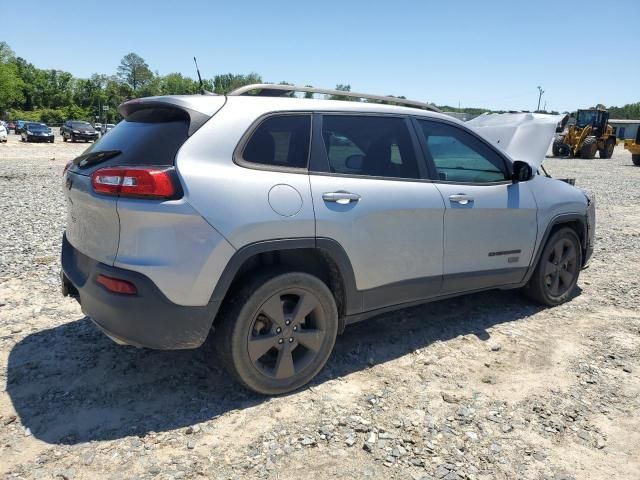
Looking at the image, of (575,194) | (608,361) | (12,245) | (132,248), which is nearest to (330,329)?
(132,248)

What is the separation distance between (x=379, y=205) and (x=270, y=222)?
82 centimetres

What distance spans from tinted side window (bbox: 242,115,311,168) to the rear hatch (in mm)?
293

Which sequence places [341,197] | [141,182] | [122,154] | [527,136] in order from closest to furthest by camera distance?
[141,182] → [122,154] → [341,197] → [527,136]

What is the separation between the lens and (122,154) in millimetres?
2812

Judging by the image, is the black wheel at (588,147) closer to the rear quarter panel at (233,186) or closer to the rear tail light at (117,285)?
the rear quarter panel at (233,186)

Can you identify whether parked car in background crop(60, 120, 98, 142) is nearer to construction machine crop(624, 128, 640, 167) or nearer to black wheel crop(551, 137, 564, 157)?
black wheel crop(551, 137, 564, 157)

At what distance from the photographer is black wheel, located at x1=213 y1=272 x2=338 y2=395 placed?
9.22 feet

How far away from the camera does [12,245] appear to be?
6074 millimetres

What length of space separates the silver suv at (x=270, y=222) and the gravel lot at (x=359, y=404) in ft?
1.26

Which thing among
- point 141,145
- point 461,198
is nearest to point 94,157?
point 141,145

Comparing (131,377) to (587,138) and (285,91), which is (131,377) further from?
(587,138)

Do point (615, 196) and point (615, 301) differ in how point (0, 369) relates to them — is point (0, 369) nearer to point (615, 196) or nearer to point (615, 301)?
point (615, 301)

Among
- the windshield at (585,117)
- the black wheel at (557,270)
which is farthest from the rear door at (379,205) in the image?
the windshield at (585,117)

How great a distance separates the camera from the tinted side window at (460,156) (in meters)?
3.71
